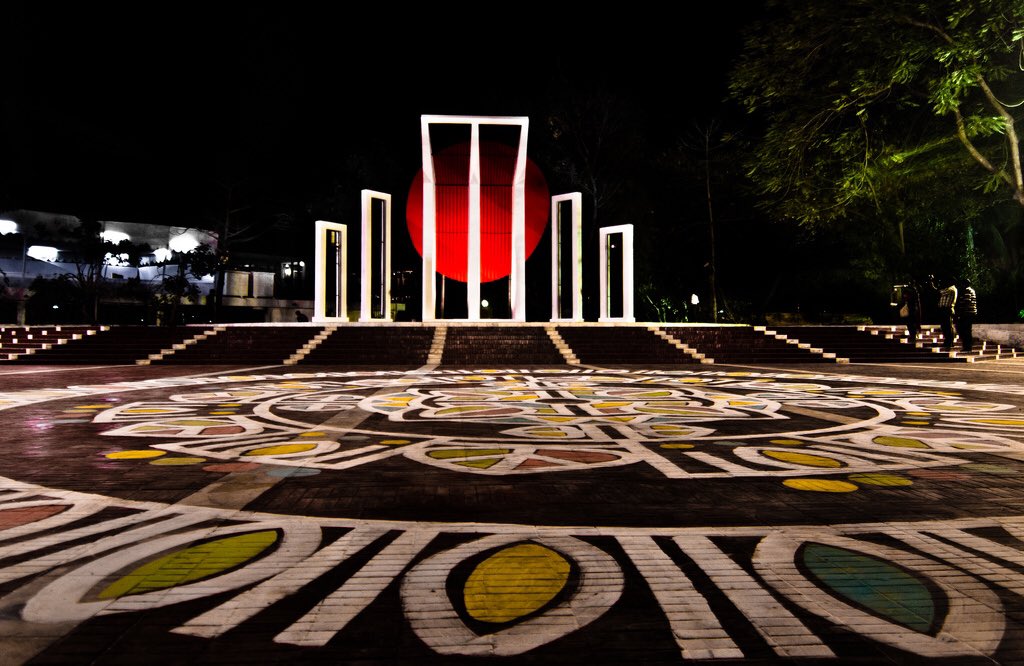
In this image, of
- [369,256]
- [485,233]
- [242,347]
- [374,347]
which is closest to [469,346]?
[374,347]

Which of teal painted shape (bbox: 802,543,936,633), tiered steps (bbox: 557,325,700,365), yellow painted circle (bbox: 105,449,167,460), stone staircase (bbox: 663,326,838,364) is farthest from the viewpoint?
stone staircase (bbox: 663,326,838,364)

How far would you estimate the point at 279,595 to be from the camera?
10.4 ft

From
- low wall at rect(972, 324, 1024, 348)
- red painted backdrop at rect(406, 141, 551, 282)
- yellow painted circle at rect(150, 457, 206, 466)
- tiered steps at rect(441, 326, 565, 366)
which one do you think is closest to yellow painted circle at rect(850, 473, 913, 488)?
yellow painted circle at rect(150, 457, 206, 466)

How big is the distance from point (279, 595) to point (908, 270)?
128ft

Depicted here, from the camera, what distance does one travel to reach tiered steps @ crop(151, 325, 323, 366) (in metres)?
21.8

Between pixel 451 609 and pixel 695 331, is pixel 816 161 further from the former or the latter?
pixel 451 609

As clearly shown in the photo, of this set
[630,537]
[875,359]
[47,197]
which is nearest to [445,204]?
[875,359]

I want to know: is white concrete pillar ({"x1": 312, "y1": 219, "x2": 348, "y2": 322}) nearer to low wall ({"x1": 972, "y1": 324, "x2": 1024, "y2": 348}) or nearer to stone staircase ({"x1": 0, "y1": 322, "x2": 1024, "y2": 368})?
stone staircase ({"x1": 0, "y1": 322, "x2": 1024, "y2": 368})

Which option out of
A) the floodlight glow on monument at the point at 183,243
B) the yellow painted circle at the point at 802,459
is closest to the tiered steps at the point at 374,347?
the yellow painted circle at the point at 802,459

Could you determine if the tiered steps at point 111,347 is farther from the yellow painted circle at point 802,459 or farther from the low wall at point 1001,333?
the low wall at point 1001,333

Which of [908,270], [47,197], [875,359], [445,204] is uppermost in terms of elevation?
[47,197]

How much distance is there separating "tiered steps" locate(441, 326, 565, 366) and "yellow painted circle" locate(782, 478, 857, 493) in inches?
641

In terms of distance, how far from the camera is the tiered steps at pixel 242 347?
2178 centimetres

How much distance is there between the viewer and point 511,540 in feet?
13.1
